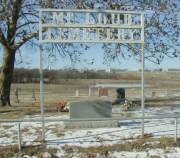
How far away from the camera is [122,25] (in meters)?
13.5

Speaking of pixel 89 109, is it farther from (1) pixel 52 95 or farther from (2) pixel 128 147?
(1) pixel 52 95

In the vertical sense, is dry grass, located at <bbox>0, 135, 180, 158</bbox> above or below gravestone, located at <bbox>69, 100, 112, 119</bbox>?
below

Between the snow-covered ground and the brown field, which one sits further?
the brown field

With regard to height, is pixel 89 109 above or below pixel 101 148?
above

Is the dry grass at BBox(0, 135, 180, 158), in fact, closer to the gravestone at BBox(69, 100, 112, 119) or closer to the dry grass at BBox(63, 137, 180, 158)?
the dry grass at BBox(63, 137, 180, 158)

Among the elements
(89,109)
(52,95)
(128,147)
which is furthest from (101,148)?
(52,95)

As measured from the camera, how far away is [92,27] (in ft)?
43.5

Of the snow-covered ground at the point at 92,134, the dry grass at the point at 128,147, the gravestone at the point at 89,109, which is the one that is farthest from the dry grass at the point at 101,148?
the gravestone at the point at 89,109

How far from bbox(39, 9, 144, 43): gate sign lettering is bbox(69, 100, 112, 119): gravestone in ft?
6.95

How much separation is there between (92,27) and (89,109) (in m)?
2.65

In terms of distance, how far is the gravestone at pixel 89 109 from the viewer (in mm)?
14523

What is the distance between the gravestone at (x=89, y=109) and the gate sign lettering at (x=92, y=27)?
212 centimetres

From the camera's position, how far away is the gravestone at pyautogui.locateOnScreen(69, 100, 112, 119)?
572 inches

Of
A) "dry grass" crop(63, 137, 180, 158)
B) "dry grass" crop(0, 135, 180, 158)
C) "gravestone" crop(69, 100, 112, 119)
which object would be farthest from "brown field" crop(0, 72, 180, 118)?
"dry grass" crop(63, 137, 180, 158)
